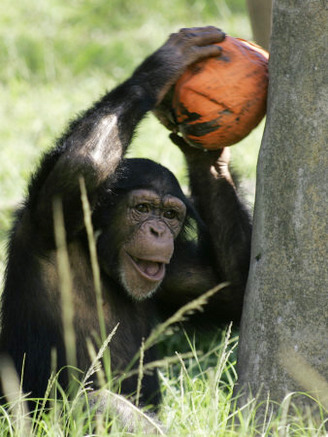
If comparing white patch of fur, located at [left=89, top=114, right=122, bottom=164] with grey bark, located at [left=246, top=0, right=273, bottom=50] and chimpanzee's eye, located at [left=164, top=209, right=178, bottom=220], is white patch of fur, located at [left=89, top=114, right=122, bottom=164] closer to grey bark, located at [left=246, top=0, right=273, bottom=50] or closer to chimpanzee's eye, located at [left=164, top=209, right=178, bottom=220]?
chimpanzee's eye, located at [left=164, top=209, right=178, bottom=220]

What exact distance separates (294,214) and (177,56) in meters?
1.11

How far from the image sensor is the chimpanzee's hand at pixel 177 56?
→ 443 cm

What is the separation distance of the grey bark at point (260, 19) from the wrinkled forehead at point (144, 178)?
6.91 feet

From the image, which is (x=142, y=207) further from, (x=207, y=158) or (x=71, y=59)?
(x=71, y=59)

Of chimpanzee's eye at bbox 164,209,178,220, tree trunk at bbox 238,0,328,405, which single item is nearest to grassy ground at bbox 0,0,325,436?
chimpanzee's eye at bbox 164,209,178,220

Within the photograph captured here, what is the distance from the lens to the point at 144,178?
5.05m

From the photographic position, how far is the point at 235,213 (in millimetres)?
5367

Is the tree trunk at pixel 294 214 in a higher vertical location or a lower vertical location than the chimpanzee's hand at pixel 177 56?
lower

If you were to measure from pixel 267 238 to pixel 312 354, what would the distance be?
62 cm

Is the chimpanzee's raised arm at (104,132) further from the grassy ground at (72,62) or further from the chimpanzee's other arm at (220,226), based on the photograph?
the grassy ground at (72,62)

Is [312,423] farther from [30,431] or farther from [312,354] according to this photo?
[30,431]

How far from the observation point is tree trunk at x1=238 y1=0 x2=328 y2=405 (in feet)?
12.8

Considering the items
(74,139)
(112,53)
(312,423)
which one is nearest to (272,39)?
(74,139)

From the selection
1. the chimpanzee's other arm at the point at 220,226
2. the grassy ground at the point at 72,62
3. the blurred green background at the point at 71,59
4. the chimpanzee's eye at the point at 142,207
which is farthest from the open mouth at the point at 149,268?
the blurred green background at the point at 71,59
